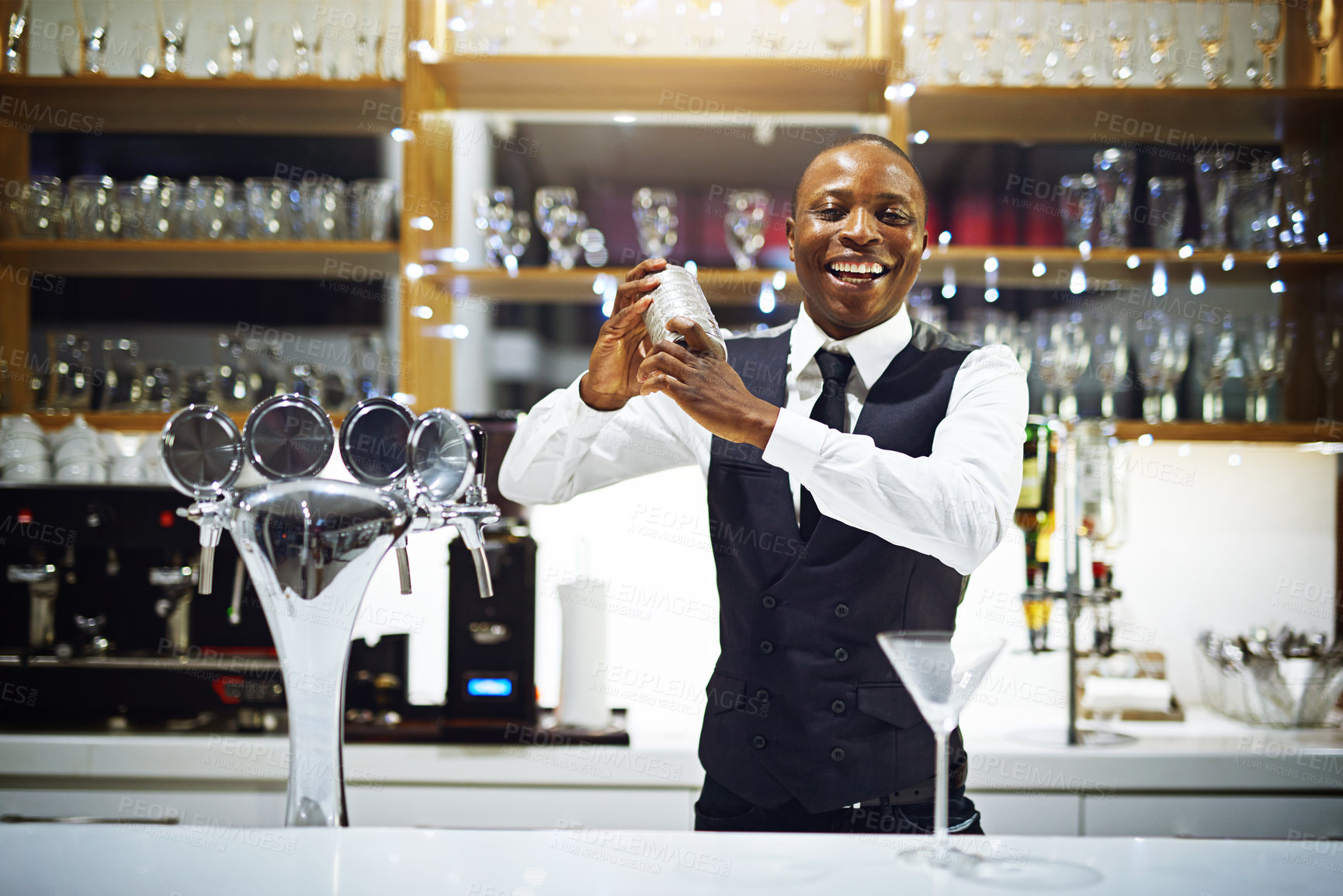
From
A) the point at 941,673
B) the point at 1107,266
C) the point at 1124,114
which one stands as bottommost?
the point at 941,673

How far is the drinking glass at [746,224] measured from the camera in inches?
93.0

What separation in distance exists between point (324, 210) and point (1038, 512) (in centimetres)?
169

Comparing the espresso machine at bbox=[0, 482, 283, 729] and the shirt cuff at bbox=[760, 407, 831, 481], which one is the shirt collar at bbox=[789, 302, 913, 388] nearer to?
the shirt cuff at bbox=[760, 407, 831, 481]

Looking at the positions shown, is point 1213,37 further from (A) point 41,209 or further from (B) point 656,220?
(A) point 41,209

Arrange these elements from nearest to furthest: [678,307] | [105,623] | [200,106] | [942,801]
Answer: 1. [942,801]
2. [678,307]
3. [105,623]
4. [200,106]

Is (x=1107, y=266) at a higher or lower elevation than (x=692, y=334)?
higher

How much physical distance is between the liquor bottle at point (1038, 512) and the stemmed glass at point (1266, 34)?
1.00 m

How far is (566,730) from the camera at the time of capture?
215cm

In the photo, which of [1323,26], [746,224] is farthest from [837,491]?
[1323,26]

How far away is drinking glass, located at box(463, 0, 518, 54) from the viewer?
8.00 ft

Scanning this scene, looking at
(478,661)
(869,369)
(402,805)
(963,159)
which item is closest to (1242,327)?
(963,159)

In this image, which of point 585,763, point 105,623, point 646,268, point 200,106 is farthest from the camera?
point 200,106

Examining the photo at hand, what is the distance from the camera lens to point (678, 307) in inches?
45.6

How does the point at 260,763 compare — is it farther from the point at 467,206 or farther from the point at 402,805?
the point at 467,206
